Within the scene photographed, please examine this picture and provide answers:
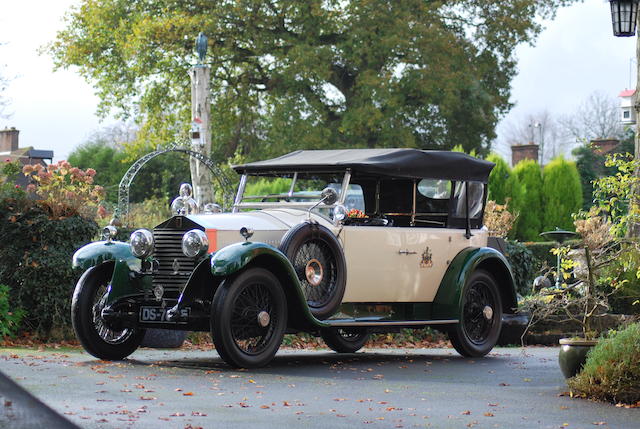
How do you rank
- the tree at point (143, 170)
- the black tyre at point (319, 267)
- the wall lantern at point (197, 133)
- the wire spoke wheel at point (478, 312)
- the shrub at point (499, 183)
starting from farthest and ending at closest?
the tree at point (143, 170), the shrub at point (499, 183), the wall lantern at point (197, 133), the wire spoke wheel at point (478, 312), the black tyre at point (319, 267)

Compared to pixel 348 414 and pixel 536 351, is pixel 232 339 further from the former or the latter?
pixel 536 351

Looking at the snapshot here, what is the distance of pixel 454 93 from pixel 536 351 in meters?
19.6

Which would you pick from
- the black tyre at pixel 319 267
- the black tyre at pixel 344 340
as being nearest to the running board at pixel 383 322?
the black tyre at pixel 319 267

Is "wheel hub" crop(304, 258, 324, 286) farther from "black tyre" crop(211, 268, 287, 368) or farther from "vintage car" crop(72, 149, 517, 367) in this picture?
"black tyre" crop(211, 268, 287, 368)

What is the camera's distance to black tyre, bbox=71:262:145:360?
9.41 m

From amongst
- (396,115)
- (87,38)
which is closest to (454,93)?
(396,115)

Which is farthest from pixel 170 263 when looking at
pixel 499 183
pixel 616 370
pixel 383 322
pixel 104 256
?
pixel 499 183

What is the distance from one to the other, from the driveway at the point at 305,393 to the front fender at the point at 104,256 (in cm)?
90

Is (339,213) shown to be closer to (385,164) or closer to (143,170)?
(385,164)

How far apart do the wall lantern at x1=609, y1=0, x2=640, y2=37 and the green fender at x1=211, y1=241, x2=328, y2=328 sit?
237 inches

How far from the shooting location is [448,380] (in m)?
8.66

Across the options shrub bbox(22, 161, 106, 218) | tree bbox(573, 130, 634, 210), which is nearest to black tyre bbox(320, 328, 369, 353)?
shrub bbox(22, 161, 106, 218)

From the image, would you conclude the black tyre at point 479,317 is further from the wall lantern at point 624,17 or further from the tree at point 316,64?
the tree at point 316,64

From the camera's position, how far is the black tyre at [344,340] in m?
11.5
